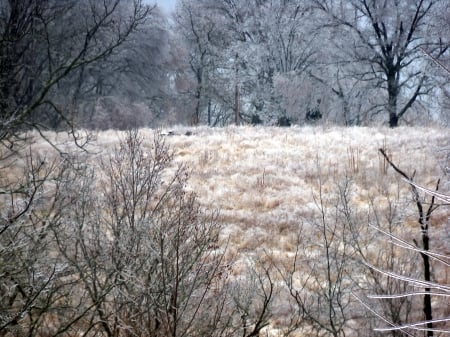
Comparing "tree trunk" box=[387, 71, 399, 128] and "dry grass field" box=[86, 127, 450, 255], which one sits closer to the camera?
"dry grass field" box=[86, 127, 450, 255]

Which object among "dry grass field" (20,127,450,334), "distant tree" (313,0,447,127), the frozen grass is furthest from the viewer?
"distant tree" (313,0,447,127)


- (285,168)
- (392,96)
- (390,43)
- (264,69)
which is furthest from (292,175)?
(264,69)

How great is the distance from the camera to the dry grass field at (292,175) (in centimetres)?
974

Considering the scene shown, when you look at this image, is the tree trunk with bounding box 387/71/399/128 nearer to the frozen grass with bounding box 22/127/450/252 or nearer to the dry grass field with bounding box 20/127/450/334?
the frozen grass with bounding box 22/127/450/252

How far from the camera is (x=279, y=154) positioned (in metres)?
14.8

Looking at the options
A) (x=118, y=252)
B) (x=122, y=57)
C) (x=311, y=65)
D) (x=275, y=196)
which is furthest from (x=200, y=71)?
(x=118, y=252)

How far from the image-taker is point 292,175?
1298 centimetres

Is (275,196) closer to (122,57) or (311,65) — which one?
(311,65)

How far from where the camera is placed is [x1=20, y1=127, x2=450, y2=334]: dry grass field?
9742mm

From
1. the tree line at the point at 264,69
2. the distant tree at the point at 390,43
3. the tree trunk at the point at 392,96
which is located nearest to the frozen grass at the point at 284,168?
the tree line at the point at 264,69

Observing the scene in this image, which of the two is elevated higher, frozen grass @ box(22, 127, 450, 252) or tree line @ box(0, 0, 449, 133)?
tree line @ box(0, 0, 449, 133)

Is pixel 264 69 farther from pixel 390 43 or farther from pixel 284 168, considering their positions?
pixel 284 168

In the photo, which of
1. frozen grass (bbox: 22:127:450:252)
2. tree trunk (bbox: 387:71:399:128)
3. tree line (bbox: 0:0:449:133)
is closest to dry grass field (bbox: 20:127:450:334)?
frozen grass (bbox: 22:127:450:252)

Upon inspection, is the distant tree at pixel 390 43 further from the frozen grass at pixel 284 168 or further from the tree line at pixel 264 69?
the frozen grass at pixel 284 168
